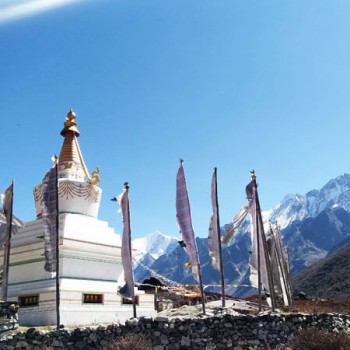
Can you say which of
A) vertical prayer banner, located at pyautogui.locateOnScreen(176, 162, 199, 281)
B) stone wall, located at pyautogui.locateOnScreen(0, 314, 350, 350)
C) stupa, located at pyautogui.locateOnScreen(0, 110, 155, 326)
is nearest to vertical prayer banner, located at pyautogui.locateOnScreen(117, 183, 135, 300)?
vertical prayer banner, located at pyautogui.locateOnScreen(176, 162, 199, 281)

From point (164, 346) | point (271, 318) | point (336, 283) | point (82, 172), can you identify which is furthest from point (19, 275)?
point (336, 283)

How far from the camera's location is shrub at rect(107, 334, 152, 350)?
13945 mm

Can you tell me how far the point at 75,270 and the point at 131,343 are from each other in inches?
301

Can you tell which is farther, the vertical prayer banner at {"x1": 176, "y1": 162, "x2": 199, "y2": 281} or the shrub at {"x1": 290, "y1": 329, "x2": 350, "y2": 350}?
the vertical prayer banner at {"x1": 176, "y1": 162, "x2": 199, "y2": 281}

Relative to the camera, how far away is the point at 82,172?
26922 mm

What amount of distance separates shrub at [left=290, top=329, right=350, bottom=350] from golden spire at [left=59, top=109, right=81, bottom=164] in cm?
1666

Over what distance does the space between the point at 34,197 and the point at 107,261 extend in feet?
22.3

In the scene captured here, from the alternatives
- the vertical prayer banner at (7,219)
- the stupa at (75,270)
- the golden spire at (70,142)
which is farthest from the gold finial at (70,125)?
the vertical prayer banner at (7,219)

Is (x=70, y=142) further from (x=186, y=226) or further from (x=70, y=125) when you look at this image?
(x=186, y=226)

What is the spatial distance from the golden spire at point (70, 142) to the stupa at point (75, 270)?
1.56 meters

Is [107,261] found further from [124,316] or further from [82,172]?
[82,172]

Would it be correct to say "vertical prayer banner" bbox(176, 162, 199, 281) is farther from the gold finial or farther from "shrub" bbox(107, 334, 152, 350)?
the gold finial

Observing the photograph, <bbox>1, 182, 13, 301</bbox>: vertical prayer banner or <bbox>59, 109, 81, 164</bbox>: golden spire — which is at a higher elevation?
<bbox>59, 109, 81, 164</bbox>: golden spire

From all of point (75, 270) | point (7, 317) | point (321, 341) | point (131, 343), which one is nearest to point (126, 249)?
point (75, 270)
